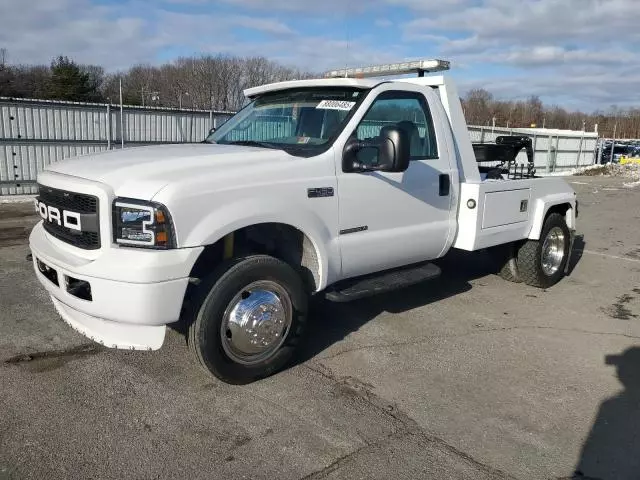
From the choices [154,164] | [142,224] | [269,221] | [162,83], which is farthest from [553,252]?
[162,83]

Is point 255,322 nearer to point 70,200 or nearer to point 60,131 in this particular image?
point 70,200

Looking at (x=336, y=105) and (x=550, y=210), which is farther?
(x=550, y=210)

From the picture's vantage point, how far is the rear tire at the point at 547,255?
6.30 meters

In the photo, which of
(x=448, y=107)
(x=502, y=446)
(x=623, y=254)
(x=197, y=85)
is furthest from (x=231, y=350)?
(x=197, y=85)

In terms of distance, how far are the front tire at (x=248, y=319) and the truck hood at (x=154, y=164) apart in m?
0.65

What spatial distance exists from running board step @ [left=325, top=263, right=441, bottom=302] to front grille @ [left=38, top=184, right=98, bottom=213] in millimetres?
1739

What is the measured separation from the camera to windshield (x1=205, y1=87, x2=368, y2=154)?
4.26 meters

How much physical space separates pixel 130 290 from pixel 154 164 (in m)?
0.82

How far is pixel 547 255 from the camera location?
6699 millimetres

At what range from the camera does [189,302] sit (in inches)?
140

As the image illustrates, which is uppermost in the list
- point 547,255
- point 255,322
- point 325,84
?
point 325,84

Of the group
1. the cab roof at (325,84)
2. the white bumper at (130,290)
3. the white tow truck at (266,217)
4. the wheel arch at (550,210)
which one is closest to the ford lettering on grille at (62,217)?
the white tow truck at (266,217)

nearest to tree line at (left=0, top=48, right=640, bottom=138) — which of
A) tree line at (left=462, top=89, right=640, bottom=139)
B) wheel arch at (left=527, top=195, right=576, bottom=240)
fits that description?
tree line at (left=462, top=89, right=640, bottom=139)

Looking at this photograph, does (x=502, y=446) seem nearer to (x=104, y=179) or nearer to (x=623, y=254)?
(x=104, y=179)
